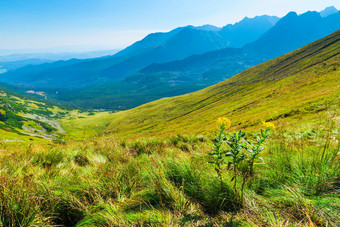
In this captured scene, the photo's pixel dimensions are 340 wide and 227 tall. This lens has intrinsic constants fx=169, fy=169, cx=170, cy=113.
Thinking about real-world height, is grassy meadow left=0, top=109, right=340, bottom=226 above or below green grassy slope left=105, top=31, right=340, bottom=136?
above

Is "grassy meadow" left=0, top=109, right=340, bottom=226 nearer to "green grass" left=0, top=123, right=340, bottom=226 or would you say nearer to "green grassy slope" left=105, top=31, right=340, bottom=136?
"green grass" left=0, top=123, right=340, bottom=226

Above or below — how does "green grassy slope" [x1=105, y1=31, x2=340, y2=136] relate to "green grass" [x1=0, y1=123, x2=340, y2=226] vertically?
below

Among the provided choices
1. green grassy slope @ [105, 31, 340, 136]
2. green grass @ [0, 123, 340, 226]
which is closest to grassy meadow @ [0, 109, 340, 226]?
green grass @ [0, 123, 340, 226]

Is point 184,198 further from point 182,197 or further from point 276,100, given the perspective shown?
point 276,100

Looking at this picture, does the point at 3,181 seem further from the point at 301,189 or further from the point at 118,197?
the point at 301,189

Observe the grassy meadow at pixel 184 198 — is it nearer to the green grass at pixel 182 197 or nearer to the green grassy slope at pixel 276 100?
the green grass at pixel 182 197

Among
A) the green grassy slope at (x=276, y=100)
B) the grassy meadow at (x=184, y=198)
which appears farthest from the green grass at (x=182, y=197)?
the green grassy slope at (x=276, y=100)

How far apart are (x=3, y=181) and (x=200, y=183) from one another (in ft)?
12.5

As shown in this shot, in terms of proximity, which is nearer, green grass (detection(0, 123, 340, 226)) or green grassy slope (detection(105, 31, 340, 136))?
green grass (detection(0, 123, 340, 226))

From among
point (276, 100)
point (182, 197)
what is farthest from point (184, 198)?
point (276, 100)

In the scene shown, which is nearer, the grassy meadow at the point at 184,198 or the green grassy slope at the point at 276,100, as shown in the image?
the grassy meadow at the point at 184,198

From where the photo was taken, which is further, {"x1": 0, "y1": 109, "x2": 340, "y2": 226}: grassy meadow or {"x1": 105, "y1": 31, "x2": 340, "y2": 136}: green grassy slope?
{"x1": 105, "y1": 31, "x2": 340, "y2": 136}: green grassy slope

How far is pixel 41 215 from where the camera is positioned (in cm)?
290

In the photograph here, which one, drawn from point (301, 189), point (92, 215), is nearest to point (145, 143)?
point (92, 215)
